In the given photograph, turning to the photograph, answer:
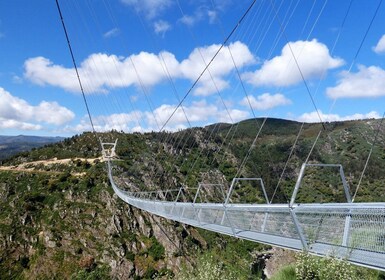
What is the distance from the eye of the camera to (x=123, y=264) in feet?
130

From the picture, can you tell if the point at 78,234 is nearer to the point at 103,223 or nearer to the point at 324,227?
the point at 103,223

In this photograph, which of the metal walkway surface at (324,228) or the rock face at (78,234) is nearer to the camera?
the metal walkway surface at (324,228)

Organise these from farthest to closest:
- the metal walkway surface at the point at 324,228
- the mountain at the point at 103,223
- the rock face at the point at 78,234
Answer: the rock face at the point at 78,234
the mountain at the point at 103,223
the metal walkway surface at the point at 324,228

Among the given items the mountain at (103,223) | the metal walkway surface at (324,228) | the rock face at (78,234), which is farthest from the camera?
the rock face at (78,234)

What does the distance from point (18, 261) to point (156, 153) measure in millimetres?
34037

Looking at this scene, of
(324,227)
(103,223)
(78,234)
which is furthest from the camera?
(103,223)

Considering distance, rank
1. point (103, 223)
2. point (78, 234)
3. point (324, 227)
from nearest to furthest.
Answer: point (324, 227)
point (78, 234)
point (103, 223)

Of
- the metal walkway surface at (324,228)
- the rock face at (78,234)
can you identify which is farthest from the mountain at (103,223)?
the metal walkway surface at (324,228)

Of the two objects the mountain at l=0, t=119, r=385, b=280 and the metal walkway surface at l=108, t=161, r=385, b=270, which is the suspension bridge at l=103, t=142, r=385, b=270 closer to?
the metal walkway surface at l=108, t=161, r=385, b=270

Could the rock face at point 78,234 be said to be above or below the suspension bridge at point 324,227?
below

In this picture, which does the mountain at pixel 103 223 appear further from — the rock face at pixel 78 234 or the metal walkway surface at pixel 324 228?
the metal walkway surface at pixel 324 228

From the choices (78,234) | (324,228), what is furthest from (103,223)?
(324,228)

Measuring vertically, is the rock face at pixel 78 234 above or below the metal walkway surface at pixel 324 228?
below

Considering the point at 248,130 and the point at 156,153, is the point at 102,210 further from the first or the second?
the point at 248,130
